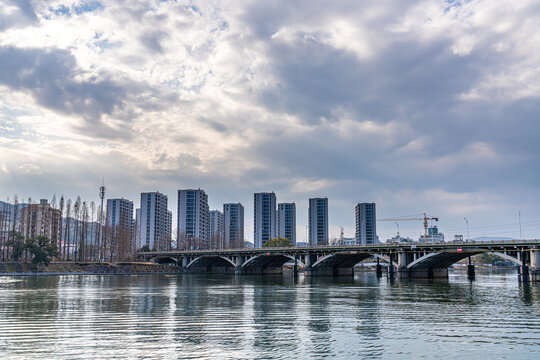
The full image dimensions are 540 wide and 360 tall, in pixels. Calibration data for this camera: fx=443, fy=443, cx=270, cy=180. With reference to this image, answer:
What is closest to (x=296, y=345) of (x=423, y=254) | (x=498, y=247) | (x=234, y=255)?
(x=498, y=247)

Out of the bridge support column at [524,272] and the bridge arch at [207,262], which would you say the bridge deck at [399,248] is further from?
the bridge arch at [207,262]

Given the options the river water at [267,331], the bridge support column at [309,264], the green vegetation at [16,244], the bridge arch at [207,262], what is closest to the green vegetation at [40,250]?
the green vegetation at [16,244]

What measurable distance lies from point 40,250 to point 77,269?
15.5m

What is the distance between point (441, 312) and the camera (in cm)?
4072

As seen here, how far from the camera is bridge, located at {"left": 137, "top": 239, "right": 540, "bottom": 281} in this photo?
9262cm

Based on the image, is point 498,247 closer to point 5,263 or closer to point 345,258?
point 345,258

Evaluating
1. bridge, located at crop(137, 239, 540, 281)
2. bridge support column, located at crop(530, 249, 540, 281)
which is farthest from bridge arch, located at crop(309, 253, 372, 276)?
bridge support column, located at crop(530, 249, 540, 281)

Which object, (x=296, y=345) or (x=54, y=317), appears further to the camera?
(x=54, y=317)

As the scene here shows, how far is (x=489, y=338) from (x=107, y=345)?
23042mm

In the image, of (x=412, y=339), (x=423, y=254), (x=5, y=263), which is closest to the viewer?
(x=412, y=339)

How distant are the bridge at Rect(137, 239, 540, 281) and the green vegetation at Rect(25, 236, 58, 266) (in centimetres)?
5468

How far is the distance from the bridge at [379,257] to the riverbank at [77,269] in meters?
19.3

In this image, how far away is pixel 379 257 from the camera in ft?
385

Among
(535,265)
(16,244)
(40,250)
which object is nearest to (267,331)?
(535,265)
